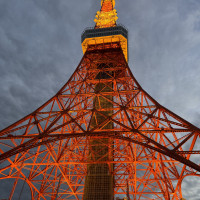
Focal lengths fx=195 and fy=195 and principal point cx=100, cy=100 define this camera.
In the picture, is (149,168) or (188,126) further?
(149,168)

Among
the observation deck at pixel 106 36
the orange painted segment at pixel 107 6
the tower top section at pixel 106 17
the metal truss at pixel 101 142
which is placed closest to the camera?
the metal truss at pixel 101 142

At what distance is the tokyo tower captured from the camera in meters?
9.58

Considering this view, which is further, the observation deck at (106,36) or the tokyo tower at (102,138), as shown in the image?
the observation deck at (106,36)

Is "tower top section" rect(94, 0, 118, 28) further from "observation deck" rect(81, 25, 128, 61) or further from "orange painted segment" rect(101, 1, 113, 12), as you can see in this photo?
"observation deck" rect(81, 25, 128, 61)

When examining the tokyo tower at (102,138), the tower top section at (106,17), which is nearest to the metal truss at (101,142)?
the tokyo tower at (102,138)

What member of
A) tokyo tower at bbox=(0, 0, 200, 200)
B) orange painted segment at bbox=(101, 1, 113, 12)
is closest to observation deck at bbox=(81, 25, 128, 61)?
tokyo tower at bbox=(0, 0, 200, 200)

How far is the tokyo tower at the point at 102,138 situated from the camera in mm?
9578

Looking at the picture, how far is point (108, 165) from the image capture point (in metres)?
14.2

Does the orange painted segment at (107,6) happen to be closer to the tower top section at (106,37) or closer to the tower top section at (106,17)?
the tower top section at (106,17)

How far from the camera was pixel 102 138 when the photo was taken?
1545 cm

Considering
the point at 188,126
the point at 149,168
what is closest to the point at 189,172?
the point at 188,126

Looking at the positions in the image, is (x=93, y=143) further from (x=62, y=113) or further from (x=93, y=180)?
(x=62, y=113)

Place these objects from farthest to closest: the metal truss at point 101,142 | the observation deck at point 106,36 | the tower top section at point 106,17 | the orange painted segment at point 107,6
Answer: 1. the orange painted segment at point 107,6
2. the tower top section at point 106,17
3. the observation deck at point 106,36
4. the metal truss at point 101,142

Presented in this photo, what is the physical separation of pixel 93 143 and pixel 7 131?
679 centimetres
